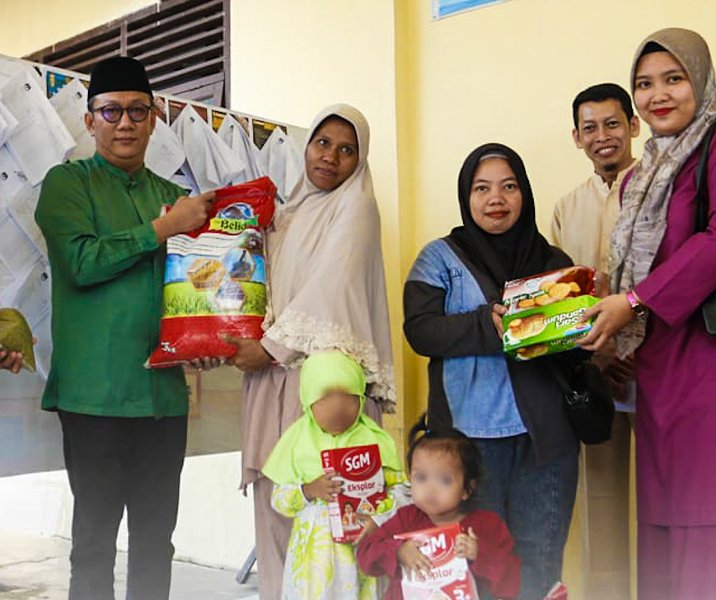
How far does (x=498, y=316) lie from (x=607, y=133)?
83 cm

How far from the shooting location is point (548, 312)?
1.78 metres

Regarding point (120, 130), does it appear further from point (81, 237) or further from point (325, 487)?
point (325, 487)

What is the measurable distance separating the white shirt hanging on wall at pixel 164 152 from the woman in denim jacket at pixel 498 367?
3.10 feet

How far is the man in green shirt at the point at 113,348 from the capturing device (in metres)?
2.00

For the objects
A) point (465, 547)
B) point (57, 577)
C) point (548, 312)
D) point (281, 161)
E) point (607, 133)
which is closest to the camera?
point (465, 547)

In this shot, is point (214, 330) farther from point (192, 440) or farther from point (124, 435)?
point (192, 440)

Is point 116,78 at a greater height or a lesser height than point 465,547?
greater

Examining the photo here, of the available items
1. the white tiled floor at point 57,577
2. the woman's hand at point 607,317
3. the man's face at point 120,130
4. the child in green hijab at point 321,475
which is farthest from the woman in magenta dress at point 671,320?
the white tiled floor at point 57,577

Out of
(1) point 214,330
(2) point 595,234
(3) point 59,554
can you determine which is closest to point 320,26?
(2) point 595,234

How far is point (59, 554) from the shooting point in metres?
4.10

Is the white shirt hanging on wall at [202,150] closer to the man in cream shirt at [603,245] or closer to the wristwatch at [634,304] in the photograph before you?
the man in cream shirt at [603,245]

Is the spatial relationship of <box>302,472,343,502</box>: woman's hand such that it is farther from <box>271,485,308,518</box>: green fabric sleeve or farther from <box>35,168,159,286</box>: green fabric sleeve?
<box>35,168,159,286</box>: green fabric sleeve

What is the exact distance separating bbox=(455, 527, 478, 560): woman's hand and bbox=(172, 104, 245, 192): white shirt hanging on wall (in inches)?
60.1

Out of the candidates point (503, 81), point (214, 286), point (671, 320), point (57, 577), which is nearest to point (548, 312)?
point (671, 320)
